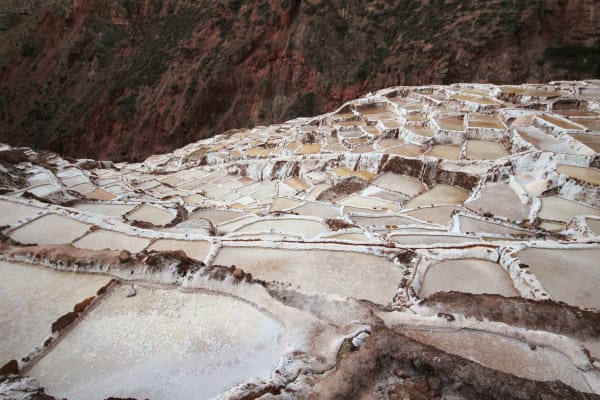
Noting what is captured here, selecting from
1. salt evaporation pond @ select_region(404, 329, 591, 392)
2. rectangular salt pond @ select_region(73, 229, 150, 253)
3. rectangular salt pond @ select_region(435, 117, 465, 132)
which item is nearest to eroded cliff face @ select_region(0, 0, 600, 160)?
rectangular salt pond @ select_region(435, 117, 465, 132)

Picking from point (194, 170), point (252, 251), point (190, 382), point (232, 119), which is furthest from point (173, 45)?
point (190, 382)

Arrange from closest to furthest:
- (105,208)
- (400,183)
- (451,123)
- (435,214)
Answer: (435,214), (105,208), (400,183), (451,123)

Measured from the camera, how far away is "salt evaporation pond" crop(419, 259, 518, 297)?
499 centimetres

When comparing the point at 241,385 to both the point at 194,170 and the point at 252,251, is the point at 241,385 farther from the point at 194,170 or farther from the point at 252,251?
the point at 194,170

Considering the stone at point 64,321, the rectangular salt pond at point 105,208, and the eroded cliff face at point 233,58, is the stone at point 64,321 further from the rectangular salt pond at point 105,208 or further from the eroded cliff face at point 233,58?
the eroded cliff face at point 233,58

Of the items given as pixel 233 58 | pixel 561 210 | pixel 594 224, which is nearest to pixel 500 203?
pixel 561 210

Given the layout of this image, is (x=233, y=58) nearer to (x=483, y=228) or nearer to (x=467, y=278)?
(x=483, y=228)

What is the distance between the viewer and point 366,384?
111 inches

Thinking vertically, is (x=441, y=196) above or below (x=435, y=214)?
above

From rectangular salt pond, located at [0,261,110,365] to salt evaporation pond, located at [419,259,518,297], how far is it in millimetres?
4408

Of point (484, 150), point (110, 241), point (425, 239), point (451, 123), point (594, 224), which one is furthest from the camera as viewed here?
point (451, 123)

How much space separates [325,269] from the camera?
211 inches

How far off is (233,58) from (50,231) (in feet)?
94.3

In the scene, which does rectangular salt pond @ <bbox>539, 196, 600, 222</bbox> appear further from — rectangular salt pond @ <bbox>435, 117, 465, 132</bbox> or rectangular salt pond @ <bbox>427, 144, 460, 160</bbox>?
rectangular salt pond @ <bbox>435, 117, 465, 132</bbox>
